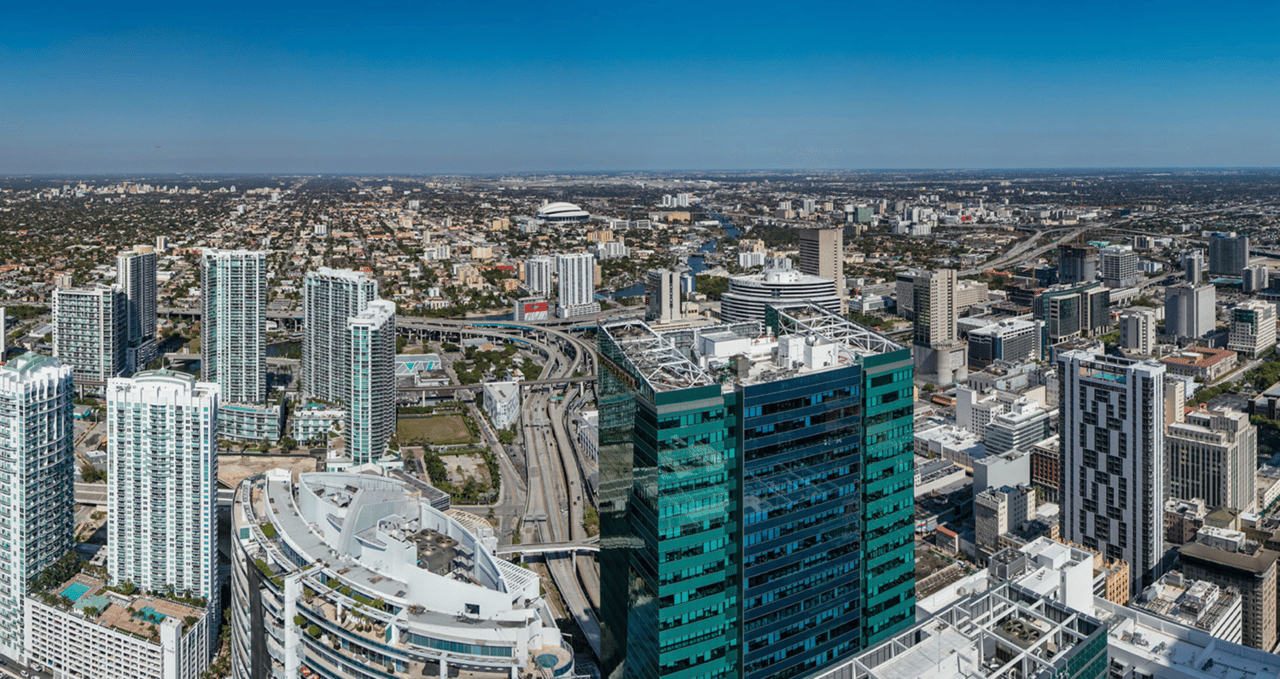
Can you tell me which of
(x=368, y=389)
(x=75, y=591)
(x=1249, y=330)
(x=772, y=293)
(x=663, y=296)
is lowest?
(x=75, y=591)

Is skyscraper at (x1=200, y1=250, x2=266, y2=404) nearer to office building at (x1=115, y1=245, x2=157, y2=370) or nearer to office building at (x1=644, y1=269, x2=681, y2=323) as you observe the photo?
office building at (x1=115, y1=245, x2=157, y2=370)

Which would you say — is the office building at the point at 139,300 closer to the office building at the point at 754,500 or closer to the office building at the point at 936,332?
the office building at the point at 936,332

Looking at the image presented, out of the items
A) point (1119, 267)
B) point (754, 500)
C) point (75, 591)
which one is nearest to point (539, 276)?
point (1119, 267)

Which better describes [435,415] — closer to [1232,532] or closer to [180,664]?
[180,664]

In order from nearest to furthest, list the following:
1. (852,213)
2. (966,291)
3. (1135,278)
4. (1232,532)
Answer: (1232,532) → (966,291) → (1135,278) → (852,213)

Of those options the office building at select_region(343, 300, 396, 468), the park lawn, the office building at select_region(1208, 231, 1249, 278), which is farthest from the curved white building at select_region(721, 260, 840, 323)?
the office building at select_region(1208, 231, 1249, 278)

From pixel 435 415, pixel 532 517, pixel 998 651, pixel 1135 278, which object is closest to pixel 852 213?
pixel 1135 278

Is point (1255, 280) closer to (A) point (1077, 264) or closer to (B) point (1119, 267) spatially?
(B) point (1119, 267)

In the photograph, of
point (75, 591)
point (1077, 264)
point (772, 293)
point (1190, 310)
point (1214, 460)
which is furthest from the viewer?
point (1077, 264)
